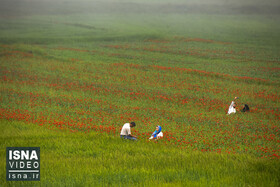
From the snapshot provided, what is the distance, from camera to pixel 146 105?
24.7 metres

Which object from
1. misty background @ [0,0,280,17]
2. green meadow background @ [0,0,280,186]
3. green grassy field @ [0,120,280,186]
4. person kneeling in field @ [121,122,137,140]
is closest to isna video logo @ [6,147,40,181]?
green grassy field @ [0,120,280,186]

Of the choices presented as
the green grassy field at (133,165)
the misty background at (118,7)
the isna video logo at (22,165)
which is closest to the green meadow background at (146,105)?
the green grassy field at (133,165)

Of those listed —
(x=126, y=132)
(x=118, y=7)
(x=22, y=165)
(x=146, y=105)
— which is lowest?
(x=22, y=165)

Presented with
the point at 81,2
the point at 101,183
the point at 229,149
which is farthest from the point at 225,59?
the point at 81,2

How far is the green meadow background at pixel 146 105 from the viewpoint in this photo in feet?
32.5

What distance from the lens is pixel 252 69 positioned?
38562 mm

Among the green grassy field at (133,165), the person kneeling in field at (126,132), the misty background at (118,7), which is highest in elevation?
the misty background at (118,7)

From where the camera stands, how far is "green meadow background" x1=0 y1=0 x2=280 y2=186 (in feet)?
32.5

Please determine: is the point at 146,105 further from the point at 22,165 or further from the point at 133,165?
the point at 22,165

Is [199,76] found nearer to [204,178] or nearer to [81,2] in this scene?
[204,178]

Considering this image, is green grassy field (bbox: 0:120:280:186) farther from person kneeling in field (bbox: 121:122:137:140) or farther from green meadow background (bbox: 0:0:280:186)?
person kneeling in field (bbox: 121:122:137:140)

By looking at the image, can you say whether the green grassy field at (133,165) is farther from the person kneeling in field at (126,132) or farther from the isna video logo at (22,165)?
the person kneeling in field at (126,132)

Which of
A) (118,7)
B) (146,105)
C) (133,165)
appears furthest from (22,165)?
(118,7)

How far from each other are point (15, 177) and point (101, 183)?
2906 mm
